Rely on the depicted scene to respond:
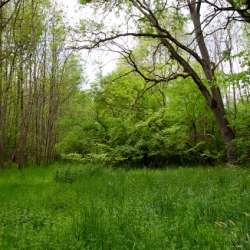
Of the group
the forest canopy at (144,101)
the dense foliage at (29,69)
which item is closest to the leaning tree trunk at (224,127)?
the forest canopy at (144,101)

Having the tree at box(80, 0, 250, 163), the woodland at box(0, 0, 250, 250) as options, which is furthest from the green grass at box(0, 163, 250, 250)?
the tree at box(80, 0, 250, 163)

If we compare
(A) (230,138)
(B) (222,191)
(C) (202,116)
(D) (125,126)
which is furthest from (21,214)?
(C) (202,116)

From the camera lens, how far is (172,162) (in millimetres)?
17750

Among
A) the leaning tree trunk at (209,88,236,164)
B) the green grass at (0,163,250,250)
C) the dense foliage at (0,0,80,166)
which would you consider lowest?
the green grass at (0,163,250,250)

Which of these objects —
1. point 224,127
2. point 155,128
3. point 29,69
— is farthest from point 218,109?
point 29,69

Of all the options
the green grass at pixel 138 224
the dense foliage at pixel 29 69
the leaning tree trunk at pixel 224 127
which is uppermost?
the dense foliage at pixel 29 69

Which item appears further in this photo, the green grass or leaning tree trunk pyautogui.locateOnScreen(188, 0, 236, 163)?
leaning tree trunk pyautogui.locateOnScreen(188, 0, 236, 163)

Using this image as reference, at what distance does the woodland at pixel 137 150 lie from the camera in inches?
165

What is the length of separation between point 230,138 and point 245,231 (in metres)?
11.2

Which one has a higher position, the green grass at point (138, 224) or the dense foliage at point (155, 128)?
the dense foliage at point (155, 128)

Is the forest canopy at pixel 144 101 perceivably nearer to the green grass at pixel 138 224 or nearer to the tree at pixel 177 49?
the tree at pixel 177 49

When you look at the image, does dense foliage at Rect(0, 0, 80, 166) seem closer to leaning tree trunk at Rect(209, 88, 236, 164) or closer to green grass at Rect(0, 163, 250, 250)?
leaning tree trunk at Rect(209, 88, 236, 164)

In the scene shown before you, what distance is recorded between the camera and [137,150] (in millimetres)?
17188

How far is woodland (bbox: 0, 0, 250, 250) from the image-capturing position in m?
4.18
